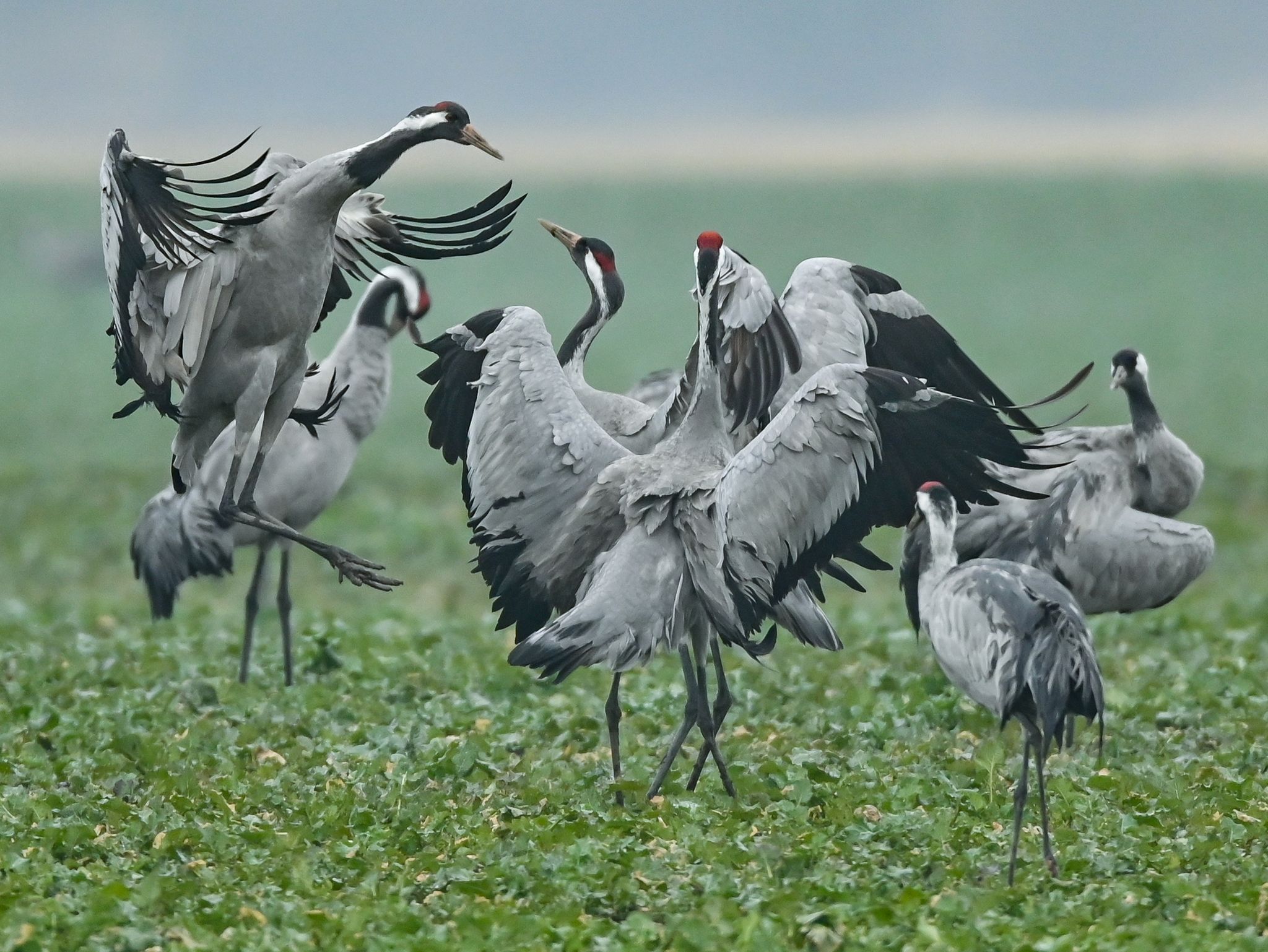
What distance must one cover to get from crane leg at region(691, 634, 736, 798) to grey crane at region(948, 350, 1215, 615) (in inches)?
54.5

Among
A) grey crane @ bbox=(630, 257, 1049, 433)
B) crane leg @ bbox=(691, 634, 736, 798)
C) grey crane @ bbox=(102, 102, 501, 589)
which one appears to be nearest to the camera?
grey crane @ bbox=(102, 102, 501, 589)

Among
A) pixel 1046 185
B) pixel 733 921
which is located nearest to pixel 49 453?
pixel 733 921

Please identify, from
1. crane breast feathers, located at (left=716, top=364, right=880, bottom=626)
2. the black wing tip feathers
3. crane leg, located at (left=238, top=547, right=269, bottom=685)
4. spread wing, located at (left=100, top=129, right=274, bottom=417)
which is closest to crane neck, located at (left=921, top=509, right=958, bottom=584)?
crane breast feathers, located at (left=716, top=364, right=880, bottom=626)

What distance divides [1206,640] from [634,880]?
454 cm

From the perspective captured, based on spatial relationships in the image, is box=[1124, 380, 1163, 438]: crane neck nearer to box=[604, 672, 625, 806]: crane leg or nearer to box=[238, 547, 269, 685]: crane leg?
box=[604, 672, 625, 806]: crane leg

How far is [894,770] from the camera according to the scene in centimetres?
628

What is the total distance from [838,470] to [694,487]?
0.53 metres

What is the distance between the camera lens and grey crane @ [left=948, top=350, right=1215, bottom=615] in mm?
7270

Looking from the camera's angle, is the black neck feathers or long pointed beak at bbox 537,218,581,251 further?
long pointed beak at bbox 537,218,581,251

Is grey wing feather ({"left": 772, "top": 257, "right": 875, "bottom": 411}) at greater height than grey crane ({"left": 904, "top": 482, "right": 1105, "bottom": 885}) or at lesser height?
greater

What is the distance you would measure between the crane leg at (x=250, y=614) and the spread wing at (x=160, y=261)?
1.92m

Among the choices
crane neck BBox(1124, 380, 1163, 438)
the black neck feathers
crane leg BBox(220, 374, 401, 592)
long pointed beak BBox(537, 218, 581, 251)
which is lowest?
crane leg BBox(220, 374, 401, 592)

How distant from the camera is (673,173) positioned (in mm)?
61875

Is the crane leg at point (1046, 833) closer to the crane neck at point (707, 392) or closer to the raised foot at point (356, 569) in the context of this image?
the crane neck at point (707, 392)
